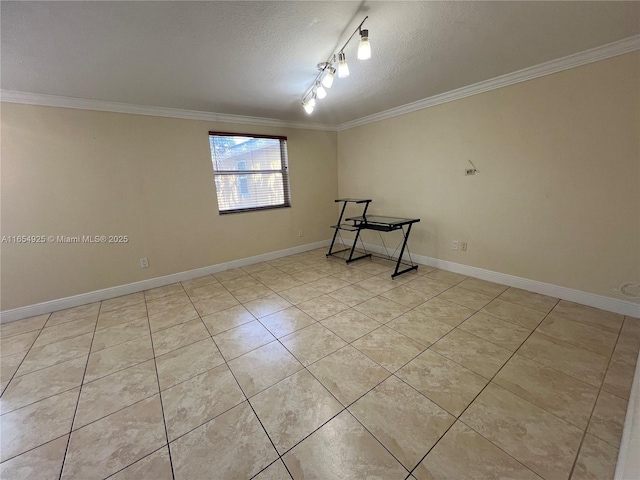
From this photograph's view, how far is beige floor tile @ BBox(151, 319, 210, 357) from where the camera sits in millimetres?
1979

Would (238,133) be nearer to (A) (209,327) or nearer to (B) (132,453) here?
(A) (209,327)

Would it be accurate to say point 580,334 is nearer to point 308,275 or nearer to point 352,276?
point 352,276

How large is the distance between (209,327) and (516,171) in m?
3.41

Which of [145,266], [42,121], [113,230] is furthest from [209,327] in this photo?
[42,121]

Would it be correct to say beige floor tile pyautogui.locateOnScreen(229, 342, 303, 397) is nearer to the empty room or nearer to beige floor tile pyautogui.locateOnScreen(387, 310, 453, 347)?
the empty room

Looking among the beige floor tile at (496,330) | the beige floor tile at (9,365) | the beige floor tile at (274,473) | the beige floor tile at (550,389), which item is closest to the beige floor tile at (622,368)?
the beige floor tile at (550,389)

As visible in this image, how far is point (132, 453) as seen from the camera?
119 centimetres

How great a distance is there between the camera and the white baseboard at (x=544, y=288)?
212 cm

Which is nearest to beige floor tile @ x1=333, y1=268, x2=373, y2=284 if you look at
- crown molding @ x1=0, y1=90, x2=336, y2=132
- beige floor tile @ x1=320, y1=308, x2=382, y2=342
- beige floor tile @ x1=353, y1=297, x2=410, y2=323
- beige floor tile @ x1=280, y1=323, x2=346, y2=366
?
beige floor tile @ x1=353, y1=297, x2=410, y2=323

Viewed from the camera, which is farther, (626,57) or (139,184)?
(139,184)

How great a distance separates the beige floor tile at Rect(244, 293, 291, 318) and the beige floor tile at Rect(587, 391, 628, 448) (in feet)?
7.17

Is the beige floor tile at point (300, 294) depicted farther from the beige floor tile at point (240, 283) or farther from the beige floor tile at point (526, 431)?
the beige floor tile at point (526, 431)

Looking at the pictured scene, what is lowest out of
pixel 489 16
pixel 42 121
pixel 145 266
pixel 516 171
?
pixel 145 266

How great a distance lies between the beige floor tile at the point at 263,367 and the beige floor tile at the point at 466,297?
1.74 m
